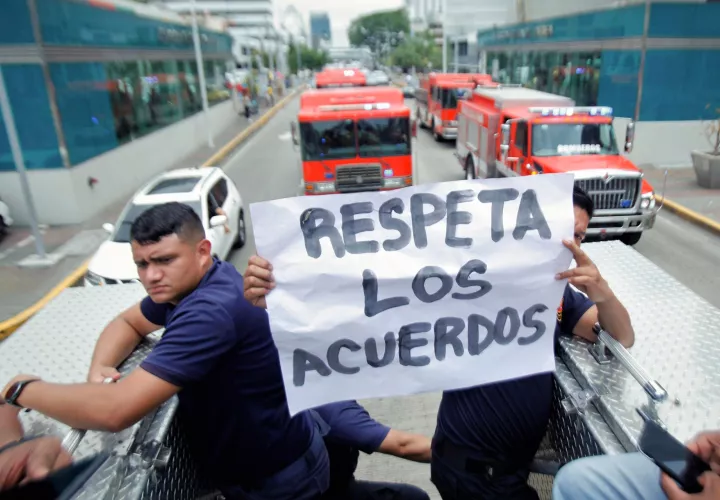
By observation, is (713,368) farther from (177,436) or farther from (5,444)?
(5,444)

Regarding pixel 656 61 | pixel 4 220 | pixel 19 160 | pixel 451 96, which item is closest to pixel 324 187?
pixel 19 160

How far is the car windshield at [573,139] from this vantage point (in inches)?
410

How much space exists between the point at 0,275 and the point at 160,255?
8786 millimetres

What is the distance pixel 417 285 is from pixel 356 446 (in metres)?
1.12

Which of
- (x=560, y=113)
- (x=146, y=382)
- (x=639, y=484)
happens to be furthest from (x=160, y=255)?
(x=560, y=113)

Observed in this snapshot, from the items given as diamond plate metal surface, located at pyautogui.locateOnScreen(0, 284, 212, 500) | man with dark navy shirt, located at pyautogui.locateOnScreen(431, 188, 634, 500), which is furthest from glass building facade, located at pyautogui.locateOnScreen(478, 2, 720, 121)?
diamond plate metal surface, located at pyautogui.locateOnScreen(0, 284, 212, 500)

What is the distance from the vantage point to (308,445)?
2.45 metres

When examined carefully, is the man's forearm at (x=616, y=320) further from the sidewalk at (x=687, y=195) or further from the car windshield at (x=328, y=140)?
the sidewalk at (x=687, y=195)

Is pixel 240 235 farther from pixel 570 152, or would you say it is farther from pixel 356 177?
pixel 570 152

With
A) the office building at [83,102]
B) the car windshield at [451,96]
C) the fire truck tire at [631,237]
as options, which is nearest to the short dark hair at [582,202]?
the fire truck tire at [631,237]

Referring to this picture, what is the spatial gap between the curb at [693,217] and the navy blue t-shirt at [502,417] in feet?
32.5

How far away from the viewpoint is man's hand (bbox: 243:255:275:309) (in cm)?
211

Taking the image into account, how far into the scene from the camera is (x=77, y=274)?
928cm

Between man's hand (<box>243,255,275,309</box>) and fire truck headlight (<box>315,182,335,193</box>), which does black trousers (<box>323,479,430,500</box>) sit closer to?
man's hand (<box>243,255,275,309</box>)
